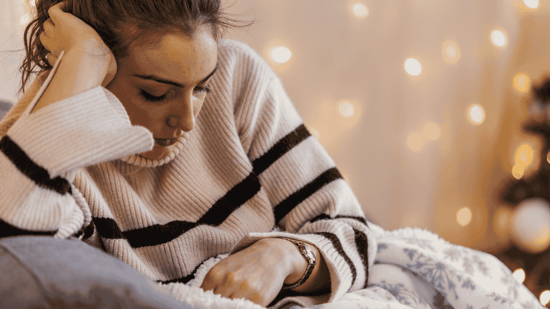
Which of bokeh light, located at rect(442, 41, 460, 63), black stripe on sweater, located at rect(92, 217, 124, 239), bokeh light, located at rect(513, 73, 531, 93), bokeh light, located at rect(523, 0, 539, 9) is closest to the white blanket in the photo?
black stripe on sweater, located at rect(92, 217, 124, 239)

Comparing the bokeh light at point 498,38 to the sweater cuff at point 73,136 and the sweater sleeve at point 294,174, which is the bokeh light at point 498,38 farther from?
the sweater cuff at point 73,136

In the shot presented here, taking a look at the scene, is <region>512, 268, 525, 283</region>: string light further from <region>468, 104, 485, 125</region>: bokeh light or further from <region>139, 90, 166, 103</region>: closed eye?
<region>139, 90, 166, 103</region>: closed eye

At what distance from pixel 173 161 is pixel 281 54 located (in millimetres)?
Result: 781

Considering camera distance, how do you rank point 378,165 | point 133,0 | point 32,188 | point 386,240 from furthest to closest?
point 378,165
point 386,240
point 133,0
point 32,188

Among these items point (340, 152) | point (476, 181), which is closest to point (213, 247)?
point (340, 152)

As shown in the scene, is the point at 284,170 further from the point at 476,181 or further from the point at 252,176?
the point at 476,181

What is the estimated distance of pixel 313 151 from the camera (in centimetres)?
89

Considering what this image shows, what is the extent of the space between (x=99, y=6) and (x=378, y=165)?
1202 mm

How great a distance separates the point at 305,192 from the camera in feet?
2.81

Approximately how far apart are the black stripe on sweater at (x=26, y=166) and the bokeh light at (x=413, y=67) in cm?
132

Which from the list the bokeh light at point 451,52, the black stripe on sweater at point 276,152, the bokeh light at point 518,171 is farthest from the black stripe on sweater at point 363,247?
the bokeh light at point 518,171

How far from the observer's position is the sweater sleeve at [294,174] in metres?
0.83

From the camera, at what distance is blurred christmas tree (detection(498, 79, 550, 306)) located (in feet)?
5.02

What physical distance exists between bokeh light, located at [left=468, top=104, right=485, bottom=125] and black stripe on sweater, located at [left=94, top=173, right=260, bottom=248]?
3.72ft
